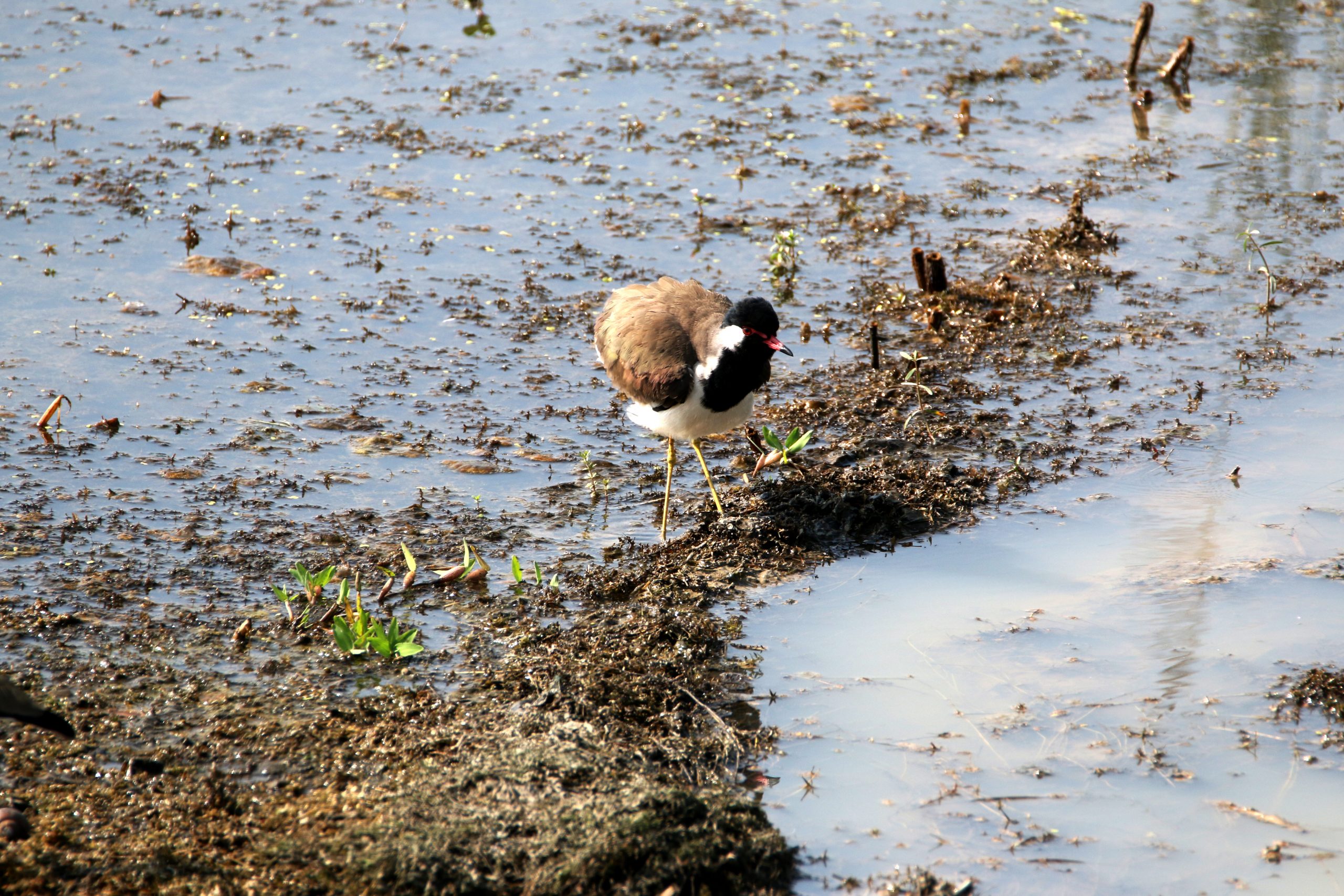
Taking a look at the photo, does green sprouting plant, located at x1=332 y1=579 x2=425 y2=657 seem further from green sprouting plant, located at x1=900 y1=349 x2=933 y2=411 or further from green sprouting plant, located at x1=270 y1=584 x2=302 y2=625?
green sprouting plant, located at x1=900 y1=349 x2=933 y2=411

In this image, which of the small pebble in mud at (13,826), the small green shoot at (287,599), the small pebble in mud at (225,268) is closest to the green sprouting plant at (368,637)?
the small green shoot at (287,599)

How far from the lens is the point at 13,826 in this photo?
137 inches

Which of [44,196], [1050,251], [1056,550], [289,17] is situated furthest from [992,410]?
[289,17]

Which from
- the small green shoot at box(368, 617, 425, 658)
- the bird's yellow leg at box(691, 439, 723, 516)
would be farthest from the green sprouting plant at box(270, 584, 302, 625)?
the bird's yellow leg at box(691, 439, 723, 516)

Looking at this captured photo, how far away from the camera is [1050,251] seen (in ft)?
26.8

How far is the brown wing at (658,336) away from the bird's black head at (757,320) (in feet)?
A: 0.69

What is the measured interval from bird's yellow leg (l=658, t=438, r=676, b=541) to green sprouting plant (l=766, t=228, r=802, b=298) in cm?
231

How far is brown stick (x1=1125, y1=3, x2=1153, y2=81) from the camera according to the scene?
11320 mm

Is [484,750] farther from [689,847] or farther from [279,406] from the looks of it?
[279,406]

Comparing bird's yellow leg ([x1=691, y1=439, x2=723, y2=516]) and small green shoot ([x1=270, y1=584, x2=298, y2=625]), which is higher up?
bird's yellow leg ([x1=691, y1=439, x2=723, y2=516])

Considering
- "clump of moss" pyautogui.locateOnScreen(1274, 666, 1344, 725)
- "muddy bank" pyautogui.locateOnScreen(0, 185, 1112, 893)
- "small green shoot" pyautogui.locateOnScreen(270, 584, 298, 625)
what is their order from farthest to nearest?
1. "small green shoot" pyautogui.locateOnScreen(270, 584, 298, 625)
2. "clump of moss" pyautogui.locateOnScreen(1274, 666, 1344, 725)
3. "muddy bank" pyautogui.locateOnScreen(0, 185, 1112, 893)

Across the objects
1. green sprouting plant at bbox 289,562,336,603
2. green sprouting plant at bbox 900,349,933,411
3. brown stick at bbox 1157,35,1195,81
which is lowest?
green sprouting plant at bbox 289,562,336,603

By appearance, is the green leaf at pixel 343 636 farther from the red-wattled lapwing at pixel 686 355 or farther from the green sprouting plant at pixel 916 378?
the green sprouting plant at pixel 916 378

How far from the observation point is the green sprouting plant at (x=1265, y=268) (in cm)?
725
